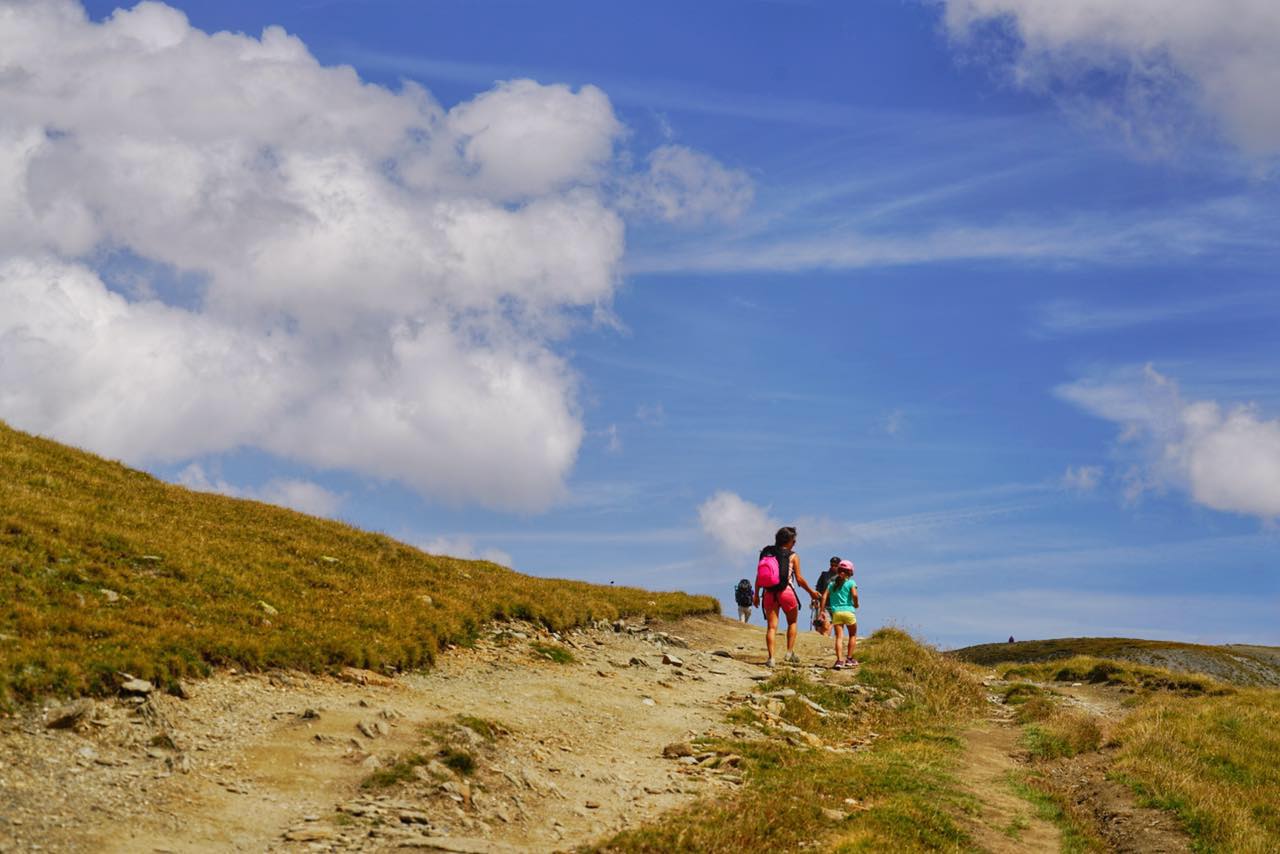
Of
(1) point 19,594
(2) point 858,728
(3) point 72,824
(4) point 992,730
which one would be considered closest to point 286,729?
(3) point 72,824

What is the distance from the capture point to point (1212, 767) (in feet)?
69.9

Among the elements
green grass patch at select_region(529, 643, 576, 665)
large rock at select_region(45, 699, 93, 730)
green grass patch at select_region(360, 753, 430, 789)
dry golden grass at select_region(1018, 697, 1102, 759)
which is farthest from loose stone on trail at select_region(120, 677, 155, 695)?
dry golden grass at select_region(1018, 697, 1102, 759)

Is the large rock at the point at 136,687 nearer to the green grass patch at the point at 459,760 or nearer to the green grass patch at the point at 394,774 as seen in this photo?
the green grass patch at the point at 394,774

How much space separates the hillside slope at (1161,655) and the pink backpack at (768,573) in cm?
4021

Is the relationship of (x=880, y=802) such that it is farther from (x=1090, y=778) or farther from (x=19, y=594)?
(x=19, y=594)

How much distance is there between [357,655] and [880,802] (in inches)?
400

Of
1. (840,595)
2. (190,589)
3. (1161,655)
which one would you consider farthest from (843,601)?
(1161,655)

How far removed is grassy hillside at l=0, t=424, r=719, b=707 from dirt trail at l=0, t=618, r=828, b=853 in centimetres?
81

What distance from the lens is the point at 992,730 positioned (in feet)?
82.1

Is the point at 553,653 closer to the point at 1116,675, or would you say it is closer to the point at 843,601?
the point at 843,601

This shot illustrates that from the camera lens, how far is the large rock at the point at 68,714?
12958mm

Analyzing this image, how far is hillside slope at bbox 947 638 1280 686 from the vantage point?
65375 millimetres

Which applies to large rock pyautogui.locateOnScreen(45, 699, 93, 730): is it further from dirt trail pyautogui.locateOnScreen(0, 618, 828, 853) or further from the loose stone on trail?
the loose stone on trail

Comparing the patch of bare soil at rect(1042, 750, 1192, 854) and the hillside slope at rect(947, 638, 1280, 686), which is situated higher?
the hillside slope at rect(947, 638, 1280, 686)
